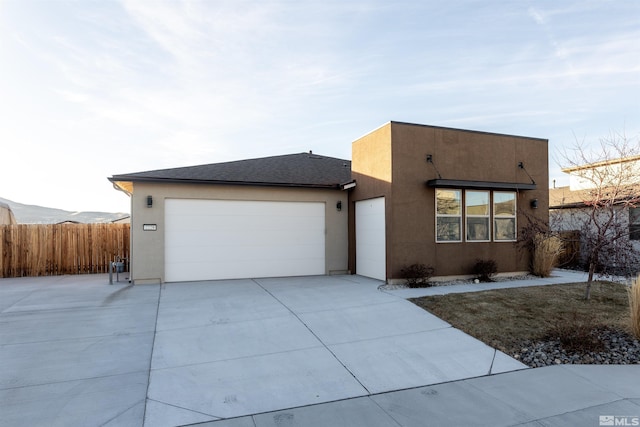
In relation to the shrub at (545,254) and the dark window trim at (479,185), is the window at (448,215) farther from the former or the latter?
the shrub at (545,254)

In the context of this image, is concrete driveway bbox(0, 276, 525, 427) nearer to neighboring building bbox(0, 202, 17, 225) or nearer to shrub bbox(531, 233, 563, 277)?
shrub bbox(531, 233, 563, 277)

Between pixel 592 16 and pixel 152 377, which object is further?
pixel 592 16

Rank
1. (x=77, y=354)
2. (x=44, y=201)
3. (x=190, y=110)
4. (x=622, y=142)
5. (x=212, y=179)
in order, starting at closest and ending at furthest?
1. (x=77, y=354)
2. (x=622, y=142)
3. (x=212, y=179)
4. (x=190, y=110)
5. (x=44, y=201)

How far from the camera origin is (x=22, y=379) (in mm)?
4062

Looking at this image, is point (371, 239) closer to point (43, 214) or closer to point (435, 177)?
point (435, 177)

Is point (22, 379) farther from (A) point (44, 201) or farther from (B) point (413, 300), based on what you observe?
(A) point (44, 201)

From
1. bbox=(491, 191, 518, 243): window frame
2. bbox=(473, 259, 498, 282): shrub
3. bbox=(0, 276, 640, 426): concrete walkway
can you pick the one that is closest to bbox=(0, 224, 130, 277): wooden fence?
bbox=(0, 276, 640, 426): concrete walkway

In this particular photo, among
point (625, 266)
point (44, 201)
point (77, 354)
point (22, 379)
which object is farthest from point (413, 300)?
point (44, 201)

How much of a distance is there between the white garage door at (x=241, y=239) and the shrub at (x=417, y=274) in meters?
3.12

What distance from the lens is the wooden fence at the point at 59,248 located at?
1196 centimetres

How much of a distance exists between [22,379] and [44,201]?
52531mm

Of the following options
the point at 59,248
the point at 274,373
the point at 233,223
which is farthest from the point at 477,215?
the point at 59,248

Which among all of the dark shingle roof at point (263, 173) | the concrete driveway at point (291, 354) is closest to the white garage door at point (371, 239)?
the dark shingle roof at point (263, 173)

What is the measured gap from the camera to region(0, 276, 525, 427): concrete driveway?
11.7ft
